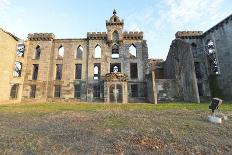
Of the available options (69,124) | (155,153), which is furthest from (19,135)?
(155,153)

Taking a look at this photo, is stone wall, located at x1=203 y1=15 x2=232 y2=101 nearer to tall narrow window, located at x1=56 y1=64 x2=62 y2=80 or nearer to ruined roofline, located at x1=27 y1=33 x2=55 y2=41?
tall narrow window, located at x1=56 y1=64 x2=62 y2=80

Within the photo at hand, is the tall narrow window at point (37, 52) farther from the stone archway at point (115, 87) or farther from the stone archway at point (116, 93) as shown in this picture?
the stone archway at point (116, 93)

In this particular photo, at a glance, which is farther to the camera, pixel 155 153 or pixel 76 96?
pixel 76 96

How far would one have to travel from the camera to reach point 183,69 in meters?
28.2

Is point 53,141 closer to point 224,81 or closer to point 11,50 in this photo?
point 11,50

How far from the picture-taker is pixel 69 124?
10.9m

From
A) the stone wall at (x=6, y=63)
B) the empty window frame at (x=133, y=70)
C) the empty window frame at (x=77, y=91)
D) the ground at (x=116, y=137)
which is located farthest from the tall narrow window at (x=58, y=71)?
the ground at (x=116, y=137)

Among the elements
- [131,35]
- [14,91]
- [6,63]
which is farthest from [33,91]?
[131,35]

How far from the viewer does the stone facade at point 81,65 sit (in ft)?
99.9

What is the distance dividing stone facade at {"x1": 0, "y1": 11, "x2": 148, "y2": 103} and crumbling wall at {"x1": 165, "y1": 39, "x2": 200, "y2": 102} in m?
4.67

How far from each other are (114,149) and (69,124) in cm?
450

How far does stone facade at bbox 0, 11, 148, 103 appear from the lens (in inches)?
1198

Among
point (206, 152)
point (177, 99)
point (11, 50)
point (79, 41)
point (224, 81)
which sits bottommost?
point (206, 152)

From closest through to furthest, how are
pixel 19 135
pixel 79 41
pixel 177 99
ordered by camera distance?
pixel 19 135
pixel 177 99
pixel 79 41
